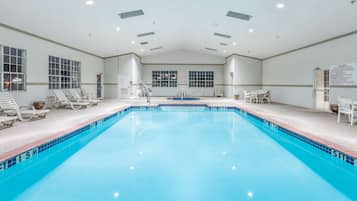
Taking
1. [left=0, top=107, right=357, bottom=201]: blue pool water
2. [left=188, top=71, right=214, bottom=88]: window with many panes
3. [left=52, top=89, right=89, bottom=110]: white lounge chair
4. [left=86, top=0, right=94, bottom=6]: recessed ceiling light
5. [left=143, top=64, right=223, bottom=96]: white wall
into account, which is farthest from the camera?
[left=188, top=71, right=214, bottom=88]: window with many panes

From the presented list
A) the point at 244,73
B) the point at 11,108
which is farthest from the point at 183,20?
the point at 244,73

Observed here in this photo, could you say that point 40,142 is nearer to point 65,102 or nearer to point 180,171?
point 180,171

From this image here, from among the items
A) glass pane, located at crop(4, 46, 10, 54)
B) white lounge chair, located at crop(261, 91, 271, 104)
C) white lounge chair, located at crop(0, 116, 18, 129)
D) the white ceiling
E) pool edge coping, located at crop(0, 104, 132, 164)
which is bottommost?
pool edge coping, located at crop(0, 104, 132, 164)

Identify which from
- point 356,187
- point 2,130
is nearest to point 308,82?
point 356,187

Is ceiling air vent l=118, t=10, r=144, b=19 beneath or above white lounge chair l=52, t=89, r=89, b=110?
above

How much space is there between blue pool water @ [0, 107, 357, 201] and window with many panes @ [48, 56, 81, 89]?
4716 millimetres

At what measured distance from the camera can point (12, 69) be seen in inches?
302

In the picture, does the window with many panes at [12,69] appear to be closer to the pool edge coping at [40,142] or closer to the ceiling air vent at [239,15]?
the pool edge coping at [40,142]

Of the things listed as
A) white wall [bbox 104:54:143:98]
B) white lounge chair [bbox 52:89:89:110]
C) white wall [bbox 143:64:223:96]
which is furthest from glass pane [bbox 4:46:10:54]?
white wall [bbox 143:64:223:96]

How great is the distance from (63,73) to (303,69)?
9633 millimetres

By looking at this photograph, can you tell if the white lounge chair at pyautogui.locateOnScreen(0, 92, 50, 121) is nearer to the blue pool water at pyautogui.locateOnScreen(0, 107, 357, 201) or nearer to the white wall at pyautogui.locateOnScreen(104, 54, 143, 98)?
the blue pool water at pyautogui.locateOnScreen(0, 107, 357, 201)

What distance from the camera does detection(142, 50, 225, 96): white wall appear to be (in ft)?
60.4

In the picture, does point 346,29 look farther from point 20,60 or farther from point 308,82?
point 20,60

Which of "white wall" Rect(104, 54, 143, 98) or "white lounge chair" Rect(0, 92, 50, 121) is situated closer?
"white lounge chair" Rect(0, 92, 50, 121)
